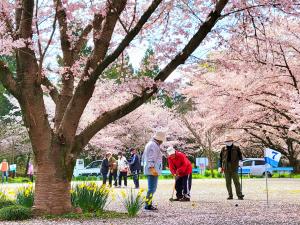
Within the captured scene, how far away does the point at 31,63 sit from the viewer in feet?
31.7

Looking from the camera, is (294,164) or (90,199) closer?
(90,199)

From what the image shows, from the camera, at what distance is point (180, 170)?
1269 centimetres

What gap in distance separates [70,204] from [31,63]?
2.67m

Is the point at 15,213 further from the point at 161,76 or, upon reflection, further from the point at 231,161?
the point at 231,161

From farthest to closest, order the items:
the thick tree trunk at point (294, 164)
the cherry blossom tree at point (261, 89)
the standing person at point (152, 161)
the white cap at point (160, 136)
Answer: the thick tree trunk at point (294, 164), the cherry blossom tree at point (261, 89), the white cap at point (160, 136), the standing person at point (152, 161)

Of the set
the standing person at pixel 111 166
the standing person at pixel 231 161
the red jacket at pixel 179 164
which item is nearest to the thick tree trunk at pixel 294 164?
the standing person at pixel 111 166

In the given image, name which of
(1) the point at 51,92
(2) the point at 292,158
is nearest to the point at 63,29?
(1) the point at 51,92

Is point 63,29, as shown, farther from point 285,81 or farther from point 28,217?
point 285,81

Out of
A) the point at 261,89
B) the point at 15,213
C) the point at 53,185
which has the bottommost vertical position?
the point at 15,213

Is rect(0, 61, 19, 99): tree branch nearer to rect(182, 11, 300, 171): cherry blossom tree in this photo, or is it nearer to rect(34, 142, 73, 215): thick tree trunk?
rect(34, 142, 73, 215): thick tree trunk

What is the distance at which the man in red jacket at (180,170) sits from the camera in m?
12.7

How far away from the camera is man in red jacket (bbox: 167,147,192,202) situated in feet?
41.5

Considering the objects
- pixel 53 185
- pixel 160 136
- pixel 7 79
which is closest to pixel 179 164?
pixel 160 136

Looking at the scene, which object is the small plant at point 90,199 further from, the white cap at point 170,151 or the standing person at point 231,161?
the standing person at point 231,161
